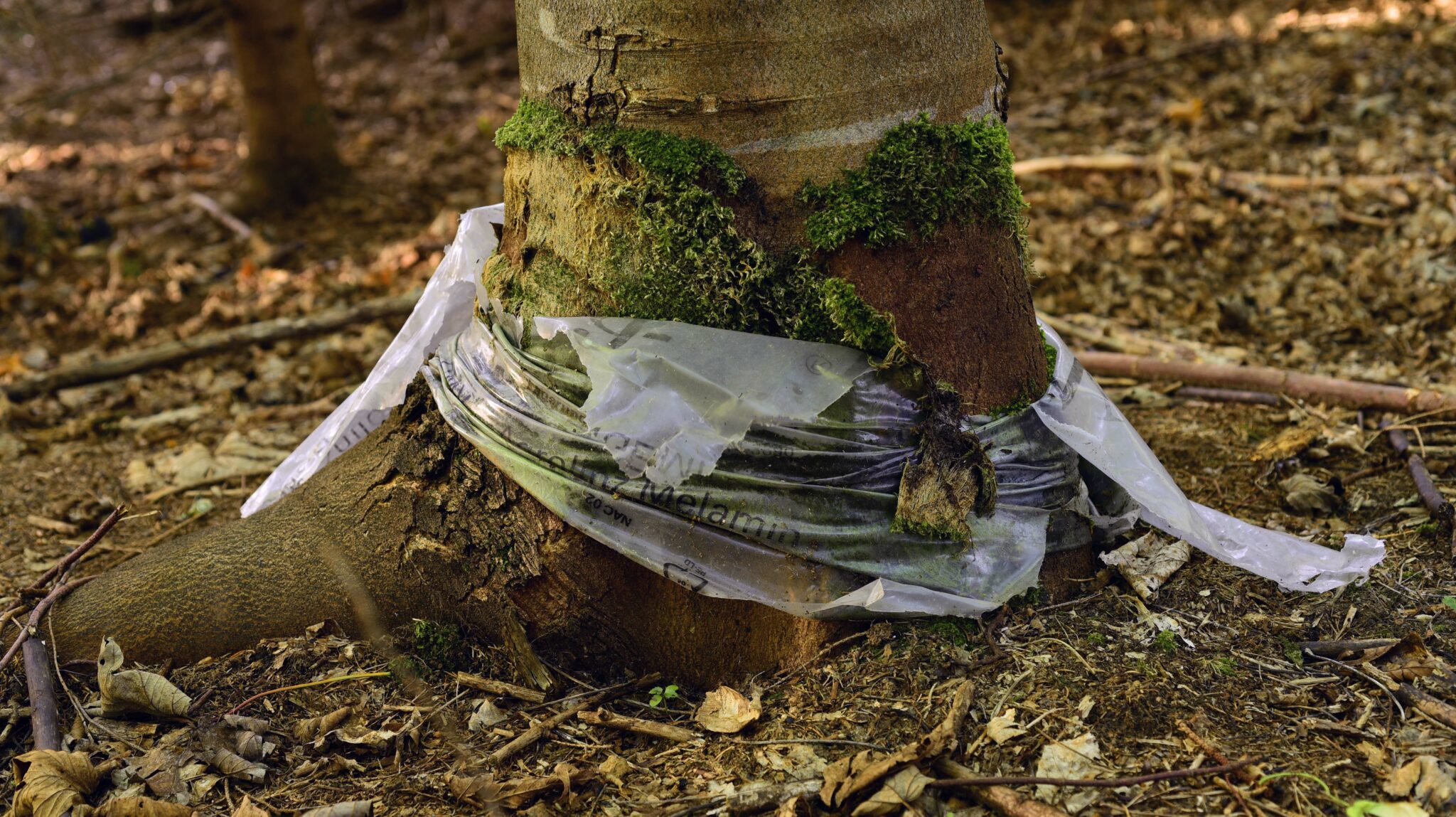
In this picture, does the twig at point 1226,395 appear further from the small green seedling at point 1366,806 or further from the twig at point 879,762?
the twig at point 879,762

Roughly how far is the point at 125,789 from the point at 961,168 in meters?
1.99

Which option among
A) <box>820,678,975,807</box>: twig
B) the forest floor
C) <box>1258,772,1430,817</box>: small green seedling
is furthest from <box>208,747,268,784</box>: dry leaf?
<box>1258,772,1430,817</box>: small green seedling

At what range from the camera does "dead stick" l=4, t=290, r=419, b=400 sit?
426cm

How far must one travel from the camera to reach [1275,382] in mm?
3287

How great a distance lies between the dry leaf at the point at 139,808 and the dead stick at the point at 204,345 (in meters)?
2.46

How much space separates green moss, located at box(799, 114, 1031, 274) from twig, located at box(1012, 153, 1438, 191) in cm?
253

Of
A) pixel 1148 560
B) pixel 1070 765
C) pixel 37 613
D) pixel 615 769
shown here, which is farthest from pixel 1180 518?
pixel 37 613

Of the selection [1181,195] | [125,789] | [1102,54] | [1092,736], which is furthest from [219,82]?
[1092,736]

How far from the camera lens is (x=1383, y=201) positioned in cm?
463

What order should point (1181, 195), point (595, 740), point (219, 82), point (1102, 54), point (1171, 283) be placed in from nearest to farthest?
point (595, 740) → point (1171, 283) → point (1181, 195) → point (1102, 54) → point (219, 82)

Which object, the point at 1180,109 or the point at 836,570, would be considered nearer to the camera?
the point at 836,570

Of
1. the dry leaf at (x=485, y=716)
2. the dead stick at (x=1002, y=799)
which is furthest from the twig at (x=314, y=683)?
the dead stick at (x=1002, y=799)

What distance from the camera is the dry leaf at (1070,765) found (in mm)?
1721

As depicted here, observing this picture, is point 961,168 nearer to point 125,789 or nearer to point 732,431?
point 732,431
